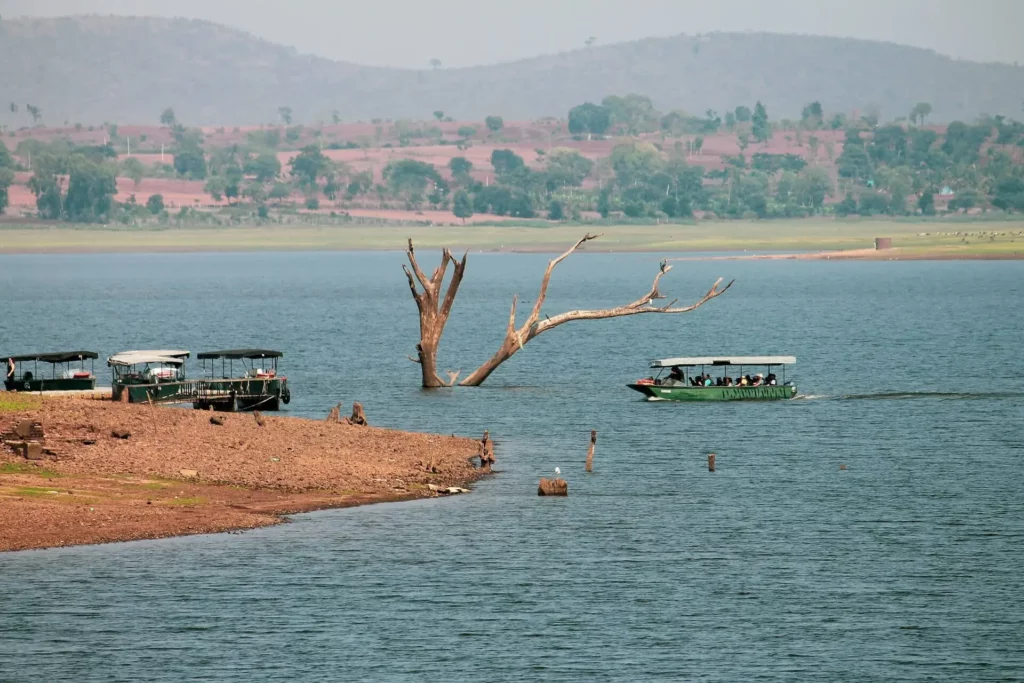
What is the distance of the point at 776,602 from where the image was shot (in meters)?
46.8

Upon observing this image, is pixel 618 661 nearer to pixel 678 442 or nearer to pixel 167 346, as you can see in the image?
pixel 678 442

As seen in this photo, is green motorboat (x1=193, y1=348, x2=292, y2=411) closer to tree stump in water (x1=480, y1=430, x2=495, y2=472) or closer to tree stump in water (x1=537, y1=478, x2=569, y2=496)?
tree stump in water (x1=480, y1=430, x2=495, y2=472)

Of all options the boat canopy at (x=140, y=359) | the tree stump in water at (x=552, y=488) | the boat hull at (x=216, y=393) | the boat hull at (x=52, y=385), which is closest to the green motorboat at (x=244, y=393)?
the boat hull at (x=216, y=393)

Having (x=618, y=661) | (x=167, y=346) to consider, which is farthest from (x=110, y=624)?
(x=167, y=346)

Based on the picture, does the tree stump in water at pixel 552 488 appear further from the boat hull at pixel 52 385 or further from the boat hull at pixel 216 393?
the boat hull at pixel 52 385

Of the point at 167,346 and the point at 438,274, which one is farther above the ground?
the point at 438,274

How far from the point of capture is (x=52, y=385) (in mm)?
85500

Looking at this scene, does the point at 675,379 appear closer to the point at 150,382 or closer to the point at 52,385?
the point at 150,382

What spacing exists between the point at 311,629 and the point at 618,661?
8098 millimetres

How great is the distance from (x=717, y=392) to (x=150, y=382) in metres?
31.2

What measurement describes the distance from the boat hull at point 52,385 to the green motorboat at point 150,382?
1.41m

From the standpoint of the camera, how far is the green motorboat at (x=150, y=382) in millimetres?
82500

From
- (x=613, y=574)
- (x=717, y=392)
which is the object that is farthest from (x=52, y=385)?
(x=613, y=574)

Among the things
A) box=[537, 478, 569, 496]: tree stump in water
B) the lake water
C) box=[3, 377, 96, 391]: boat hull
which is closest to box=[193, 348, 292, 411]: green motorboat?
the lake water
